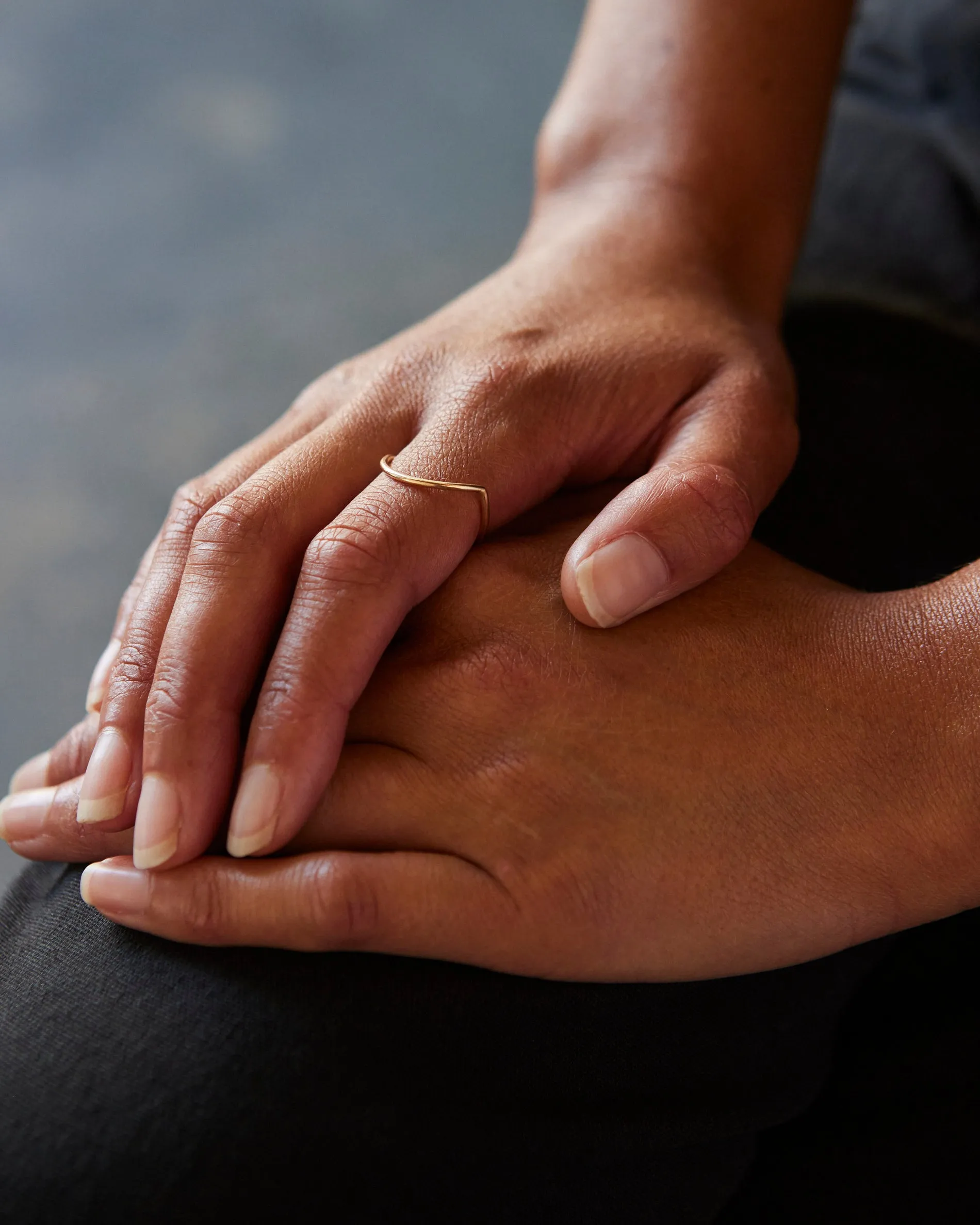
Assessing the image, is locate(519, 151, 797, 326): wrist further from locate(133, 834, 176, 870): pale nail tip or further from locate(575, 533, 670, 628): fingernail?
locate(133, 834, 176, 870): pale nail tip

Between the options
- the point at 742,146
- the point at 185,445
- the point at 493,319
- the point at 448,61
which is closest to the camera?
the point at 493,319

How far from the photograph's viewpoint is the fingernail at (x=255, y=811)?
0.71 metres

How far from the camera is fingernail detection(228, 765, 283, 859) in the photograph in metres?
0.71

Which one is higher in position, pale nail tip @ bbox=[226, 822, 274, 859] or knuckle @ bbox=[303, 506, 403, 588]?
knuckle @ bbox=[303, 506, 403, 588]

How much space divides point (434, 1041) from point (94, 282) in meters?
1.90

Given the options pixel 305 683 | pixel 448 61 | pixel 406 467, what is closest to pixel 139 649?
pixel 305 683

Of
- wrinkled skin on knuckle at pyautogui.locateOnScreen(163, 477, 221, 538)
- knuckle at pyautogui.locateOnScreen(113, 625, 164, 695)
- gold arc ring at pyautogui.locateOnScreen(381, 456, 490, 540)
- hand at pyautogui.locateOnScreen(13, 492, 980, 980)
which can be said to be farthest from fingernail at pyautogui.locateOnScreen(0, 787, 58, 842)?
gold arc ring at pyautogui.locateOnScreen(381, 456, 490, 540)

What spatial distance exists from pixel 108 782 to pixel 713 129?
0.94 meters

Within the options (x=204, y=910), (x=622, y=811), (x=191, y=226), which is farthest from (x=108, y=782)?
(x=191, y=226)

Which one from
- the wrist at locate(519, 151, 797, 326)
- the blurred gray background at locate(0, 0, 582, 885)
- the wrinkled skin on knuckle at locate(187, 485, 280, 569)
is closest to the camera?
the wrinkled skin on knuckle at locate(187, 485, 280, 569)

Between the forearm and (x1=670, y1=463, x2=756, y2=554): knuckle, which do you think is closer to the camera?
(x1=670, y1=463, x2=756, y2=554): knuckle

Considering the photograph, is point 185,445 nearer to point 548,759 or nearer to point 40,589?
point 40,589

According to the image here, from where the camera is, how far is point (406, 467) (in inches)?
32.7

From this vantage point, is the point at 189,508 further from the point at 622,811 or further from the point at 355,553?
the point at 622,811
